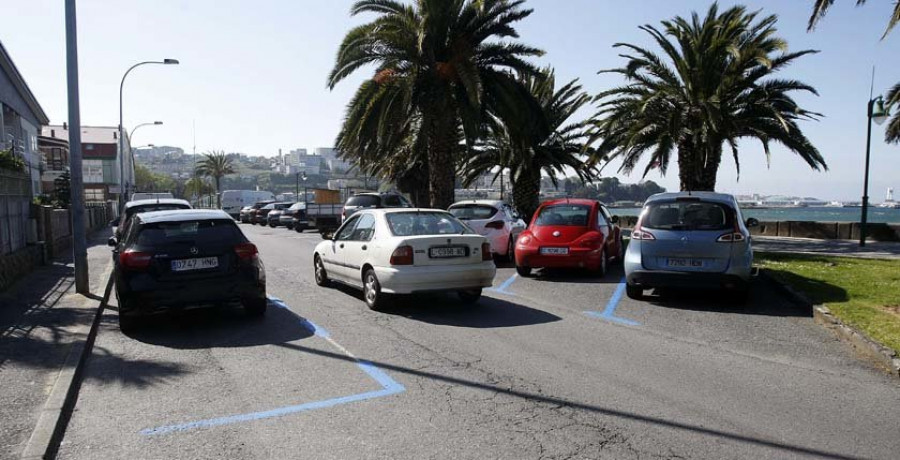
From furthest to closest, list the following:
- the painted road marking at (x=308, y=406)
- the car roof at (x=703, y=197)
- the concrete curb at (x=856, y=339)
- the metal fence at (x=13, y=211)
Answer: the metal fence at (x=13, y=211)
the car roof at (x=703, y=197)
the concrete curb at (x=856, y=339)
the painted road marking at (x=308, y=406)

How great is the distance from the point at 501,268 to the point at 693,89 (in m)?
10.2

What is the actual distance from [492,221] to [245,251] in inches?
295

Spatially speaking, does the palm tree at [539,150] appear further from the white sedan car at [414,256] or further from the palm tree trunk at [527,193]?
the white sedan car at [414,256]

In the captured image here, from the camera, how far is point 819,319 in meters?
8.01

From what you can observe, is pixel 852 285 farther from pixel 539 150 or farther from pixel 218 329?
pixel 539 150

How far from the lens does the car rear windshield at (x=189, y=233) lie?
7.57 m

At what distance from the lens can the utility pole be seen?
984 centimetres

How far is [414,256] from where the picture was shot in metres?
8.31

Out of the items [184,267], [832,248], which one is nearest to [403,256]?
[184,267]

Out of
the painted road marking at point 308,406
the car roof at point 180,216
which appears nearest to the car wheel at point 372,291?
the car roof at point 180,216

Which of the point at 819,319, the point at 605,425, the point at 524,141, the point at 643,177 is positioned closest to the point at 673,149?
the point at 643,177

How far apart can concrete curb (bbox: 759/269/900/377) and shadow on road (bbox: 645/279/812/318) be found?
0.60 feet

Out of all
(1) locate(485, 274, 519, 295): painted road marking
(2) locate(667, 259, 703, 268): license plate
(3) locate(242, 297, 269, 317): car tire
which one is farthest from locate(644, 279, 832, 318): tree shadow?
(3) locate(242, 297, 269, 317): car tire

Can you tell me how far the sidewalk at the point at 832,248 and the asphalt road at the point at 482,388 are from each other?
394 inches
